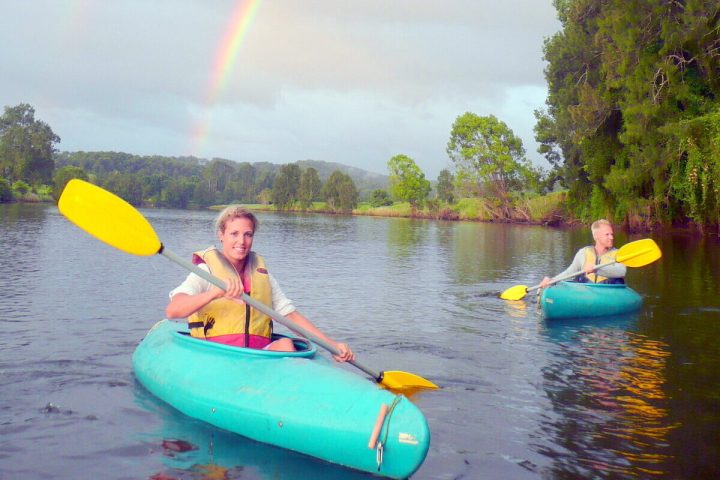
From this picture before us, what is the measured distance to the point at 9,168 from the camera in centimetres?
7569

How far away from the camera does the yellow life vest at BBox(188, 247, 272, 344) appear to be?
4.93m

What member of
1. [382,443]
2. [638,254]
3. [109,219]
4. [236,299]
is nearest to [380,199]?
[638,254]

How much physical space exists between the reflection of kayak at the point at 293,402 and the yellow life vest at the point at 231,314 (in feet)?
0.59

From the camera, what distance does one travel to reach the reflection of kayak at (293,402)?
369 cm

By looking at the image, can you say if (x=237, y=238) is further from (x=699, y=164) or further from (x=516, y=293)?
(x=699, y=164)

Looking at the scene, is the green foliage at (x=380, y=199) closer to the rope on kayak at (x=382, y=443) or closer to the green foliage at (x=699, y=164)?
the green foliage at (x=699, y=164)

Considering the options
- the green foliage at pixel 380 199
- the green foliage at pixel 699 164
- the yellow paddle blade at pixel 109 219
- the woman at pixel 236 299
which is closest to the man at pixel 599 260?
the woman at pixel 236 299

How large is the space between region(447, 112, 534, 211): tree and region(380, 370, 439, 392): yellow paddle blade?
152 ft

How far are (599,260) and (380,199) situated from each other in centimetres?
7214

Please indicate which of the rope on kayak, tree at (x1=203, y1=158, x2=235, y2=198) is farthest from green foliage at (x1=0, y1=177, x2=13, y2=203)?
tree at (x1=203, y1=158, x2=235, y2=198)

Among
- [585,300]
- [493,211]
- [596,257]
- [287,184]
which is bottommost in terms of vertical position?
[585,300]

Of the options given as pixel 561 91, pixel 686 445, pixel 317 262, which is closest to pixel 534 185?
pixel 561 91

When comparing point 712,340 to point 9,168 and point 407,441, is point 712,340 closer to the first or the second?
point 407,441

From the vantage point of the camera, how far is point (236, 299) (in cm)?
468
